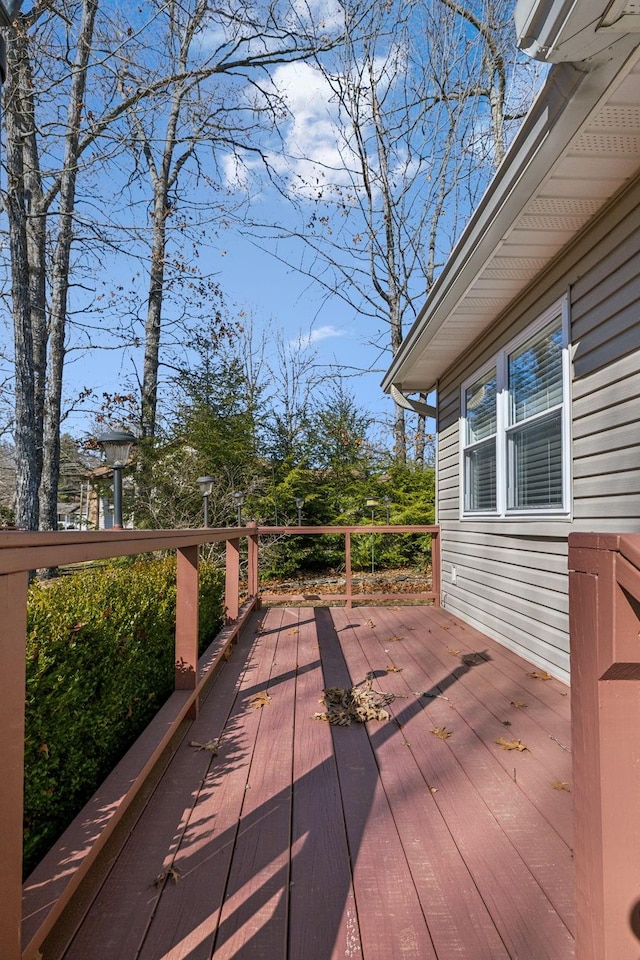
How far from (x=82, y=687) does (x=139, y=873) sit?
540 mm

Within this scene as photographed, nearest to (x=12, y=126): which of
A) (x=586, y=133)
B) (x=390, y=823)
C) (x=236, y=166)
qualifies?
(x=236, y=166)

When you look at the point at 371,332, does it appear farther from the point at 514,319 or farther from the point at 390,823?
the point at 390,823

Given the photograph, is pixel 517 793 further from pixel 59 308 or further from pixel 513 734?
pixel 59 308

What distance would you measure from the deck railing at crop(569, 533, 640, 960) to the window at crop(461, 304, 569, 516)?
2770mm

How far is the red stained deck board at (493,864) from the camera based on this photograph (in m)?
1.28

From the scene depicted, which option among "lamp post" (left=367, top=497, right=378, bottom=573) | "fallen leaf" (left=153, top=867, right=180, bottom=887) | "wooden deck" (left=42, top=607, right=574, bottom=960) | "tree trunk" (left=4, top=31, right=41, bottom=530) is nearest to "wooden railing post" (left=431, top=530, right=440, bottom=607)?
"wooden deck" (left=42, top=607, right=574, bottom=960)

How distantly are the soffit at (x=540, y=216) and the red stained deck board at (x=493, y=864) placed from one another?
2.55m

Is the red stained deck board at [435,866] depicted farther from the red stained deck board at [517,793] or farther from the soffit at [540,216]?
the soffit at [540,216]

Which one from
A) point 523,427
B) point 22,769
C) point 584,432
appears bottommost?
point 22,769

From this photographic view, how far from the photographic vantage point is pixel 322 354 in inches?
523

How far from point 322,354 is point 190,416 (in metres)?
4.70

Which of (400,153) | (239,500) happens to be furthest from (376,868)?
(400,153)

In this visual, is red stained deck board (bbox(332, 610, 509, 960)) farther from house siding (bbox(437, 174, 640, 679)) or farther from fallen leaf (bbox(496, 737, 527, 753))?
house siding (bbox(437, 174, 640, 679))

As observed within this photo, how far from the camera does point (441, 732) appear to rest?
8.33ft
